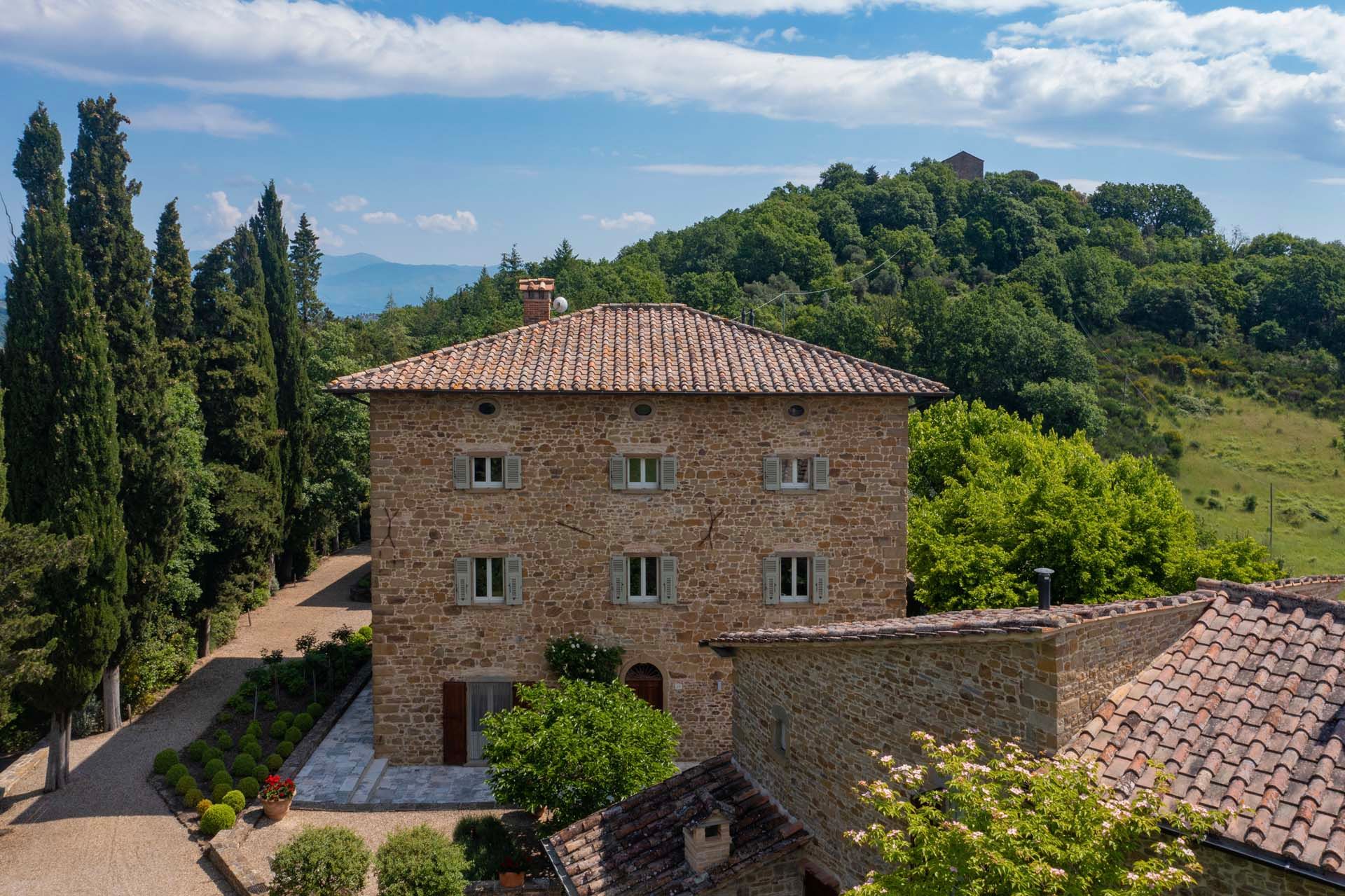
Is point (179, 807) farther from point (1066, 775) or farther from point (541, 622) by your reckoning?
point (1066, 775)

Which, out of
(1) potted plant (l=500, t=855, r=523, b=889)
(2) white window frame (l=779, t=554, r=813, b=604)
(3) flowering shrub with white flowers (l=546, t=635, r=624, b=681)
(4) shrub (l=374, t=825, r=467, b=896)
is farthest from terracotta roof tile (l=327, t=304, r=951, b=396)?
(1) potted plant (l=500, t=855, r=523, b=889)

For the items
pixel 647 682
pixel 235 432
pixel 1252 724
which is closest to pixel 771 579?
pixel 647 682

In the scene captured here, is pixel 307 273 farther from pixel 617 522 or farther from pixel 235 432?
pixel 617 522

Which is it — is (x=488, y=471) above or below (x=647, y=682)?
above

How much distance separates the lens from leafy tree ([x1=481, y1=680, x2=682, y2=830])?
1717 cm

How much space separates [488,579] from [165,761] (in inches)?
343

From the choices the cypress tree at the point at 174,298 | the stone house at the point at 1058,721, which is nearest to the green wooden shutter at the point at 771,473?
the stone house at the point at 1058,721

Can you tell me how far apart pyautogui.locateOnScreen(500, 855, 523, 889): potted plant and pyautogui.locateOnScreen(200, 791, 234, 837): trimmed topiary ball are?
630cm

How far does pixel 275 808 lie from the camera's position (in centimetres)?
2033

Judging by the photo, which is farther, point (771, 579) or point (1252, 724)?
point (771, 579)

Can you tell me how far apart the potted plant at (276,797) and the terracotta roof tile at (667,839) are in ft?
29.8

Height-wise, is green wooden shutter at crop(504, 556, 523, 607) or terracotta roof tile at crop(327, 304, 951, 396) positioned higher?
terracotta roof tile at crop(327, 304, 951, 396)

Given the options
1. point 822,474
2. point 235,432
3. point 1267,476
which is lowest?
point 1267,476

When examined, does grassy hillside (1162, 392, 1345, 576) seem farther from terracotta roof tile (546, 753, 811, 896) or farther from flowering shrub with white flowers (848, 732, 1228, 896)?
flowering shrub with white flowers (848, 732, 1228, 896)
